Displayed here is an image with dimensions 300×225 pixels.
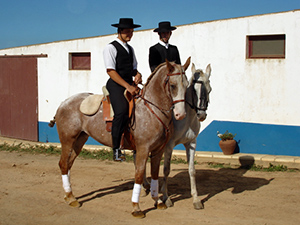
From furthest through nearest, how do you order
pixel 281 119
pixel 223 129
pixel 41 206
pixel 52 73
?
1. pixel 52 73
2. pixel 223 129
3. pixel 281 119
4. pixel 41 206

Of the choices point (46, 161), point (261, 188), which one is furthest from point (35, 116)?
point (261, 188)

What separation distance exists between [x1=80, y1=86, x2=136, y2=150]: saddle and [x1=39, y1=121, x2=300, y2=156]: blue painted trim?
16.5ft

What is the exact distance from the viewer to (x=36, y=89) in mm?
13828

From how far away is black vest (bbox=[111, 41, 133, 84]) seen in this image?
599 centimetres

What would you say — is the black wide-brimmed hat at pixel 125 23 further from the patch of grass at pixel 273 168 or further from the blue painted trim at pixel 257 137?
the blue painted trim at pixel 257 137

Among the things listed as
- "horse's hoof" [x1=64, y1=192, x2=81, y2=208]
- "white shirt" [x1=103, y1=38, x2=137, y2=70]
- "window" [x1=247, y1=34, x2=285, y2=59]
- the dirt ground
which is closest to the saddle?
"white shirt" [x1=103, y1=38, x2=137, y2=70]

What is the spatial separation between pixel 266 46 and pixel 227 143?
9.12 ft

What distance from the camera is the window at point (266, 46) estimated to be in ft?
32.8

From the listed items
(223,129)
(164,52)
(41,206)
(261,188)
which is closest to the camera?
(41,206)

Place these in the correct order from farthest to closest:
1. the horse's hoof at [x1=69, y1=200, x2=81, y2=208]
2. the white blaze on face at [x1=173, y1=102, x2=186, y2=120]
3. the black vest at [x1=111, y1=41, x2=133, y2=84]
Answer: the horse's hoof at [x1=69, y1=200, x2=81, y2=208], the black vest at [x1=111, y1=41, x2=133, y2=84], the white blaze on face at [x1=173, y1=102, x2=186, y2=120]

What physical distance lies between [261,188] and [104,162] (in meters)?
4.46

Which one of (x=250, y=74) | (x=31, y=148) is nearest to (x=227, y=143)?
(x=250, y=74)

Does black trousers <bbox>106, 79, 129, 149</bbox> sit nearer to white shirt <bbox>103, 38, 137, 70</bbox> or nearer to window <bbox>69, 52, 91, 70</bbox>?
white shirt <bbox>103, 38, 137, 70</bbox>

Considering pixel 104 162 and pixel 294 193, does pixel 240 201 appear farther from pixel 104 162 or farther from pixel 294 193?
pixel 104 162
